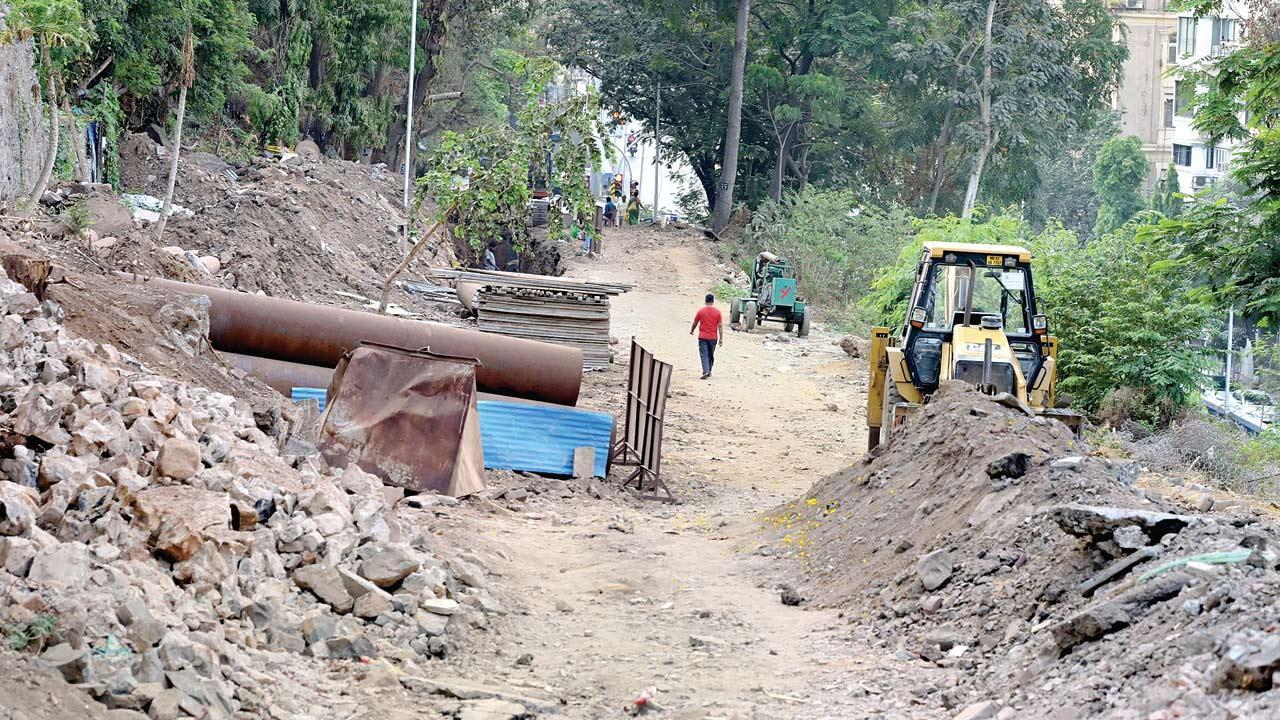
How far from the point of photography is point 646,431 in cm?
1460

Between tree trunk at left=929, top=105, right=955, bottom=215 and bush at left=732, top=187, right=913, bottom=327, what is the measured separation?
38.6ft

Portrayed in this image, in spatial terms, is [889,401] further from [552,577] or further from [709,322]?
[709,322]

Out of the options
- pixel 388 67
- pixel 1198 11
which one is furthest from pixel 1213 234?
pixel 388 67

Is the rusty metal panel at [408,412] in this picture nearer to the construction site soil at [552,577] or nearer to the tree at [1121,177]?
the construction site soil at [552,577]

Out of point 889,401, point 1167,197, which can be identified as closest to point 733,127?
point 1167,197

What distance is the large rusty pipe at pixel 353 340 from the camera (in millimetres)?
14219

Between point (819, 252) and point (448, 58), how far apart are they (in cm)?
1876

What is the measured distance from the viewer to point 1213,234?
14016mm

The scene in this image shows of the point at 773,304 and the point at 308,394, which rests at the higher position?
the point at 773,304

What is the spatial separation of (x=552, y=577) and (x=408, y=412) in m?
2.65

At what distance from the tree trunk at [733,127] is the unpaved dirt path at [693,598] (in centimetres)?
3041

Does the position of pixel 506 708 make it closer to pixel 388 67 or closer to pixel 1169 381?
pixel 1169 381

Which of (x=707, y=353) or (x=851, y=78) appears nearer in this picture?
(x=707, y=353)

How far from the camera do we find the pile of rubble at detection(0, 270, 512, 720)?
20.1 feet
